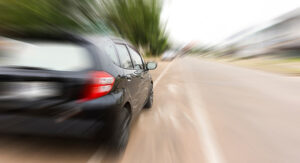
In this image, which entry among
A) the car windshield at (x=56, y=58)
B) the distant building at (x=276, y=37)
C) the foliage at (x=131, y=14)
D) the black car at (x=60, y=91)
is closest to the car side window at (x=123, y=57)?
the black car at (x=60, y=91)

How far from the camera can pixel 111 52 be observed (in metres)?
1.99

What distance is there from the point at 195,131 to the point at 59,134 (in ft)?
6.53

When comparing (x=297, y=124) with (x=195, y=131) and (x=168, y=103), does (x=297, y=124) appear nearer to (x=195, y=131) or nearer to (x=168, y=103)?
(x=195, y=131)

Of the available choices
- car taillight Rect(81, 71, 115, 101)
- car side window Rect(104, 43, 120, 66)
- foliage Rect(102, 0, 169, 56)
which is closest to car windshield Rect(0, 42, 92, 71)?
car taillight Rect(81, 71, 115, 101)

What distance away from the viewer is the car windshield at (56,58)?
5.14ft

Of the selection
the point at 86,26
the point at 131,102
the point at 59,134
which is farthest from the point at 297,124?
the point at 86,26

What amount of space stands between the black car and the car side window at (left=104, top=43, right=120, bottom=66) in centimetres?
15

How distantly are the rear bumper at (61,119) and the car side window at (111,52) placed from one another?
0.56 m

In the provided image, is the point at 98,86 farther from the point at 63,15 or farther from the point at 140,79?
the point at 63,15

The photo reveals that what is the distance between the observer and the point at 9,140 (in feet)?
6.96

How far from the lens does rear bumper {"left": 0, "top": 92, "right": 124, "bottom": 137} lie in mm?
1478

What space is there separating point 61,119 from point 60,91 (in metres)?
0.25

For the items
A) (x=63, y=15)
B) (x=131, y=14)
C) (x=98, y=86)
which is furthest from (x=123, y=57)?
(x=131, y=14)

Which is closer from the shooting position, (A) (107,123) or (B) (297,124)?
(A) (107,123)
